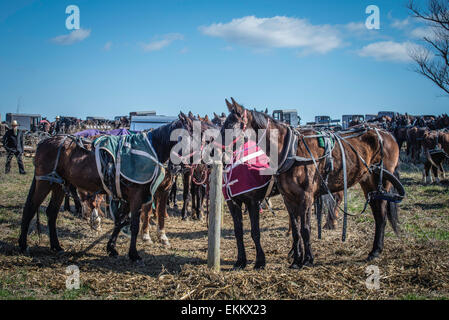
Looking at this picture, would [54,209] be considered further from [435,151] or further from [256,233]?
[435,151]

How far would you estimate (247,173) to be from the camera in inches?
218

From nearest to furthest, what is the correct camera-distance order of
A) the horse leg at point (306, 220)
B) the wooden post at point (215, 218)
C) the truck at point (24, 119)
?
the wooden post at point (215, 218) → the horse leg at point (306, 220) → the truck at point (24, 119)

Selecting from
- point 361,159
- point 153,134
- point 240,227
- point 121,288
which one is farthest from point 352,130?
point 121,288

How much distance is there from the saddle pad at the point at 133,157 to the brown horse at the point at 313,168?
1.50 m

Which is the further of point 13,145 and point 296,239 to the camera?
point 13,145

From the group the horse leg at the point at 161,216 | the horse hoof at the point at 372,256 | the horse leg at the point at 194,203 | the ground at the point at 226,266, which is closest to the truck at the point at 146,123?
the horse leg at the point at 194,203

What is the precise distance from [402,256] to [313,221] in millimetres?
3306

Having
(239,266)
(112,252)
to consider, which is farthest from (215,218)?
(112,252)

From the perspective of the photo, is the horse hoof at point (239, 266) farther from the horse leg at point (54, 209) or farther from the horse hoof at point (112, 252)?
the horse leg at point (54, 209)

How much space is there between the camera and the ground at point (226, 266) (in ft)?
14.4

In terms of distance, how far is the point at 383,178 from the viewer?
6285mm

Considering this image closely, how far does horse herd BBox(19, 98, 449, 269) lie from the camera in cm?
527

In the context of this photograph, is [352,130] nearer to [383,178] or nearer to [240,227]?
[383,178]

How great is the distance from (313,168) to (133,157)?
2.85 metres
